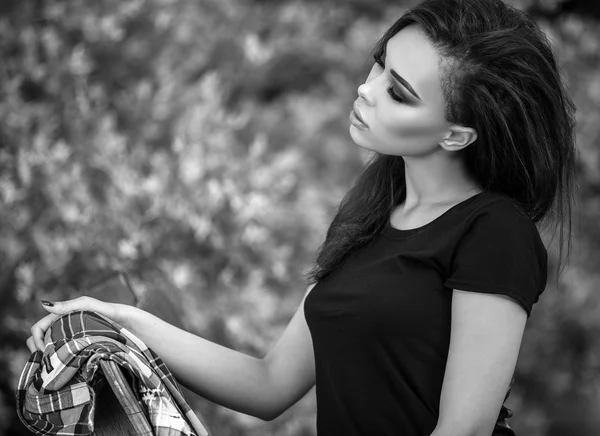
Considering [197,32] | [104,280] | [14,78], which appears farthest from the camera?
[197,32]

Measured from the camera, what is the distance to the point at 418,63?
1436mm

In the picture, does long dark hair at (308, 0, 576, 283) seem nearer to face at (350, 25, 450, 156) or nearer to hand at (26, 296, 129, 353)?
face at (350, 25, 450, 156)

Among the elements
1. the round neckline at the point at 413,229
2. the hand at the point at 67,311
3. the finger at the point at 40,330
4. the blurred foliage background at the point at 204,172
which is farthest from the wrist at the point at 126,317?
the round neckline at the point at 413,229

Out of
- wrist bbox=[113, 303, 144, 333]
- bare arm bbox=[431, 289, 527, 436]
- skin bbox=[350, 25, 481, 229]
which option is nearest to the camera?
bare arm bbox=[431, 289, 527, 436]

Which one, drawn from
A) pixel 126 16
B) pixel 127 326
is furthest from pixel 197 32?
pixel 127 326

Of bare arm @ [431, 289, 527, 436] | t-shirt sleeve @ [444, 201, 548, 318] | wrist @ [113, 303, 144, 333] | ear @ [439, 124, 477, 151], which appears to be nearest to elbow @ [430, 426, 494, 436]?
bare arm @ [431, 289, 527, 436]

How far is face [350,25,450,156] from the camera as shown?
56.4 inches

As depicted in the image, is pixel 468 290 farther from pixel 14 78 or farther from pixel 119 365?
pixel 14 78

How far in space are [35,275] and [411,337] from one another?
161 centimetres

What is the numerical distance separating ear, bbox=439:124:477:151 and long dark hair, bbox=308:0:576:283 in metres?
0.01

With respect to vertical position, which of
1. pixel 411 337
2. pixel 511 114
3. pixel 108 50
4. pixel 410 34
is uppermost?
pixel 108 50

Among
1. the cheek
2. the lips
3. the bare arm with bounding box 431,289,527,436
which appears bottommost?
the bare arm with bounding box 431,289,527,436

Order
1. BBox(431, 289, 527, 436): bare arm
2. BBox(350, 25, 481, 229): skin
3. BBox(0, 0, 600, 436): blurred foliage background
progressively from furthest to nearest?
BBox(0, 0, 600, 436): blurred foliage background → BBox(350, 25, 481, 229): skin → BBox(431, 289, 527, 436): bare arm

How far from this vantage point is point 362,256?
5.19 ft
